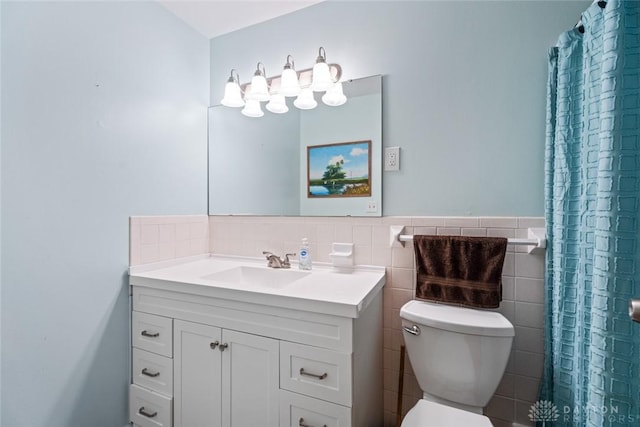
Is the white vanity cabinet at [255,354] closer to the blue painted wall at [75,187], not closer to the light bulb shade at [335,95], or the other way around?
the blue painted wall at [75,187]

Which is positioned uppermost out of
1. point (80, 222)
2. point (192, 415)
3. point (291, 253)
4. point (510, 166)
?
point (510, 166)

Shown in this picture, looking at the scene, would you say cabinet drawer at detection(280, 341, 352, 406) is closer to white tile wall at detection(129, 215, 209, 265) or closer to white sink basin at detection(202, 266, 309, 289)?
white sink basin at detection(202, 266, 309, 289)

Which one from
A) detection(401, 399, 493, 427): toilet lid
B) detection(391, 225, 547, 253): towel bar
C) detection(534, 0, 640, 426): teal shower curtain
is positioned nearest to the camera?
detection(534, 0, 640, 426): teal shower curtain

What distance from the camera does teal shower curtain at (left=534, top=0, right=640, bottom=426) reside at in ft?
2.31

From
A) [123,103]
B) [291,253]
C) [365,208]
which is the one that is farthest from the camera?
[291,253]

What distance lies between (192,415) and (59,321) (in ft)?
2.22

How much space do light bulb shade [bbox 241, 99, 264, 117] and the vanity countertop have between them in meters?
0.90

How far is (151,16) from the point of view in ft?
4.91

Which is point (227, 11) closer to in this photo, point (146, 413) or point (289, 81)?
point (289, 81)

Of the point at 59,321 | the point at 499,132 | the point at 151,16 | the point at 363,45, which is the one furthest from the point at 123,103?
the point at 499,132

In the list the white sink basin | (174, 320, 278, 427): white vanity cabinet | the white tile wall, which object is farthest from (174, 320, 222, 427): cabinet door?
the white tile wall

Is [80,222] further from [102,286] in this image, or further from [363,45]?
[363,45]

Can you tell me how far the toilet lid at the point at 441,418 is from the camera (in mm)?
933

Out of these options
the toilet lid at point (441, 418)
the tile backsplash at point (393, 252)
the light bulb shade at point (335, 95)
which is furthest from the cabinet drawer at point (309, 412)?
the light bulb shade at point (335, 95)
